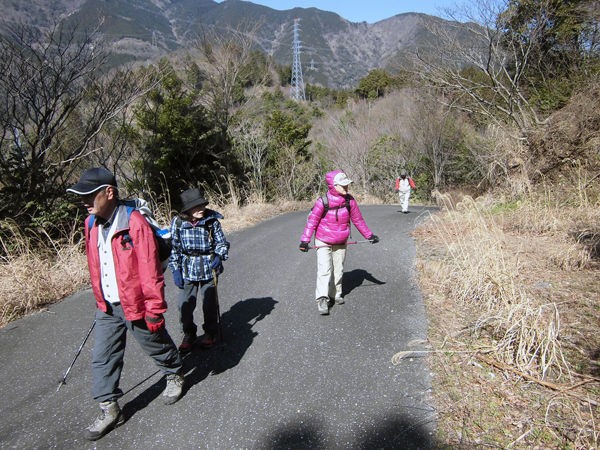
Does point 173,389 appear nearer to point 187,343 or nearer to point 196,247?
point 187,343

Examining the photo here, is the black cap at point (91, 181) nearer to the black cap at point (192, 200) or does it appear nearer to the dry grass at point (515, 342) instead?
the black cap at point (192, 200)

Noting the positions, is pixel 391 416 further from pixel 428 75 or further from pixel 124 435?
pixel 428 75

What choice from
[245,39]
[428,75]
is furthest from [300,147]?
[428,75]

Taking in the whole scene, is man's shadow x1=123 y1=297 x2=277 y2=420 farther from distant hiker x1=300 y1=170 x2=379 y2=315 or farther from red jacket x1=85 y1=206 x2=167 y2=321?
red jacket x1=85 y1=206 x2=167 y2=321

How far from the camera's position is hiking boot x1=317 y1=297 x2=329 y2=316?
14.4 feet

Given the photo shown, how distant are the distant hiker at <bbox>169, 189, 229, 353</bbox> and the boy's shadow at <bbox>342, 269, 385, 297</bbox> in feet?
6.83

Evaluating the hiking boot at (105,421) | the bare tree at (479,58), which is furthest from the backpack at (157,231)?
the bare tree at (479,58)

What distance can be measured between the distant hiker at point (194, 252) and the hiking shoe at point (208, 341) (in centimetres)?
17

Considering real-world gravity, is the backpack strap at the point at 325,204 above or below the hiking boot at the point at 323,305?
above

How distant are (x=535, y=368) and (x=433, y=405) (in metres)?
0.97

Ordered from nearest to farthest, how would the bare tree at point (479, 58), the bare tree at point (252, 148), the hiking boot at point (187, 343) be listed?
1. the hiking boot at point (187, 343)
2. the bare tree at point (479, 58)
3. the bare tree at point (252, 148)

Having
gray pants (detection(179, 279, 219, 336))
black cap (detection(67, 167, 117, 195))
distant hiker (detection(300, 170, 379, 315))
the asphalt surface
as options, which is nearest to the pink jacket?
distant hiker (detection(300, 170, 379, 315))

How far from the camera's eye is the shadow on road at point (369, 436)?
7.90 ft

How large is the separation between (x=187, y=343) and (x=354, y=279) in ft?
9.15
